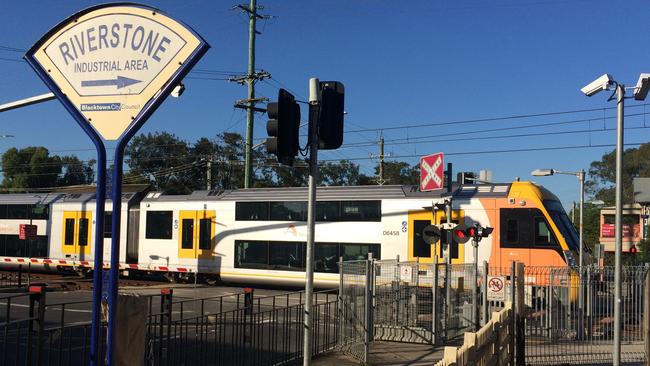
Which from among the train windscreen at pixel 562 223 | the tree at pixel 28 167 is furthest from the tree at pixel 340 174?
the train windscreen at pixel 562 223

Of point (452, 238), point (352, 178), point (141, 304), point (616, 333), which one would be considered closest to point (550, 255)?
point (452, 238)

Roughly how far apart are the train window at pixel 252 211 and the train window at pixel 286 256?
1187 mm

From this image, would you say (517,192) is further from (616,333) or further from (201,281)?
(201,281)

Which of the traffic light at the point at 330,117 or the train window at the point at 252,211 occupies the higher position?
the traffic light at the point at 330,117

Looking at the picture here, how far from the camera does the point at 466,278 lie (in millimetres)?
14180

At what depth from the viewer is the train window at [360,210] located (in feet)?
69.8

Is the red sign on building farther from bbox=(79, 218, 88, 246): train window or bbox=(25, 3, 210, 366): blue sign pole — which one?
bbox=(25, 3, 210, 366): blue sign pole

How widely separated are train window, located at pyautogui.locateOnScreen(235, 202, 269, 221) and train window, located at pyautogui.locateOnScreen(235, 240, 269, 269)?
914 millimetres

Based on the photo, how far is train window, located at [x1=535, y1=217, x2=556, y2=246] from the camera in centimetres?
1891

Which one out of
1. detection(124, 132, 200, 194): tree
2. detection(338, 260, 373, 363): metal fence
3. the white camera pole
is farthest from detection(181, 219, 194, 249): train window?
detection(124, 132, 200, 194): tree

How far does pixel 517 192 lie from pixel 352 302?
1009 cm

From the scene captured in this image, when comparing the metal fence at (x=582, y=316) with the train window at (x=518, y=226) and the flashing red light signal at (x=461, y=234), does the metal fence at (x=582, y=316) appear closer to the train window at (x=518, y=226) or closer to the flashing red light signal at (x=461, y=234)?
the flashing red light signal at (x=461, y=234)

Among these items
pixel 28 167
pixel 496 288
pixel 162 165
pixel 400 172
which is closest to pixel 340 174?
pixel 400 172

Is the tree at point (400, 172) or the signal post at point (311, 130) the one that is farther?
the tree at point (400, 172)
